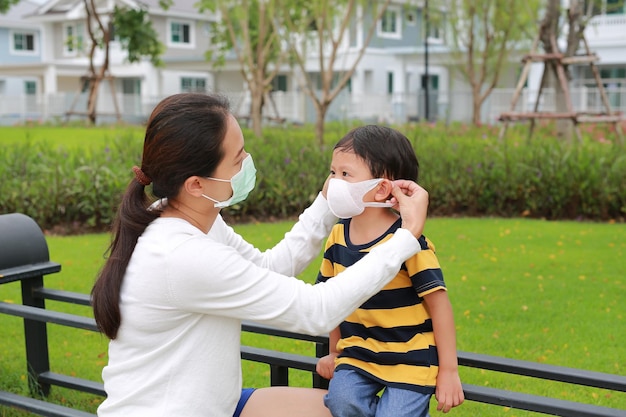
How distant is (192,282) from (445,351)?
28.3 inches

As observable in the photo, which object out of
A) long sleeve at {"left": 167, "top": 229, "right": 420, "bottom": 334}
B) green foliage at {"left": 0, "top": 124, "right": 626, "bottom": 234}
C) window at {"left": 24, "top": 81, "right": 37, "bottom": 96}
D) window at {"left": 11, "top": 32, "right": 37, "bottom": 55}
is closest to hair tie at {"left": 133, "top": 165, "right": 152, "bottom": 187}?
long sleeve at {"left": 167, "top": 229, "right": 420, "bottom": 334}

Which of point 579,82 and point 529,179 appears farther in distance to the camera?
point 579,82

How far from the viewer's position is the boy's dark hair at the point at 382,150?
2320 mm

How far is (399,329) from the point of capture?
7.49 feet

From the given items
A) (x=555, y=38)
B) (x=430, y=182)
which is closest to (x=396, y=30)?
(x=555, y=38)

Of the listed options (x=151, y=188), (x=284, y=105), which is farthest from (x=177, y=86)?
(x=151, y=188)

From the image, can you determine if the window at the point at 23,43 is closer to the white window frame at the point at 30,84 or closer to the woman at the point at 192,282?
the white window frame at the point at 30,84

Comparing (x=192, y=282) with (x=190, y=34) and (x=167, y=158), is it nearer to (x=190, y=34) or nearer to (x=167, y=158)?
(x=167, y=158)

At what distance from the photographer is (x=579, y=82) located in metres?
31.4

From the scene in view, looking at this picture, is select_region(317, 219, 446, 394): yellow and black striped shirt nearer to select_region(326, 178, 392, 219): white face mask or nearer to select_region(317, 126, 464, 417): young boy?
select_region(317, 126, 464, 417): young boy

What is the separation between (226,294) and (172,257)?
17 cm

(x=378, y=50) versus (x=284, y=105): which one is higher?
(x=378, y=50)

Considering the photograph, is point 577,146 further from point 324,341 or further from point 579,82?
point 579,82

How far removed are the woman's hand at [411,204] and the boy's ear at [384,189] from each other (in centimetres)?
2
